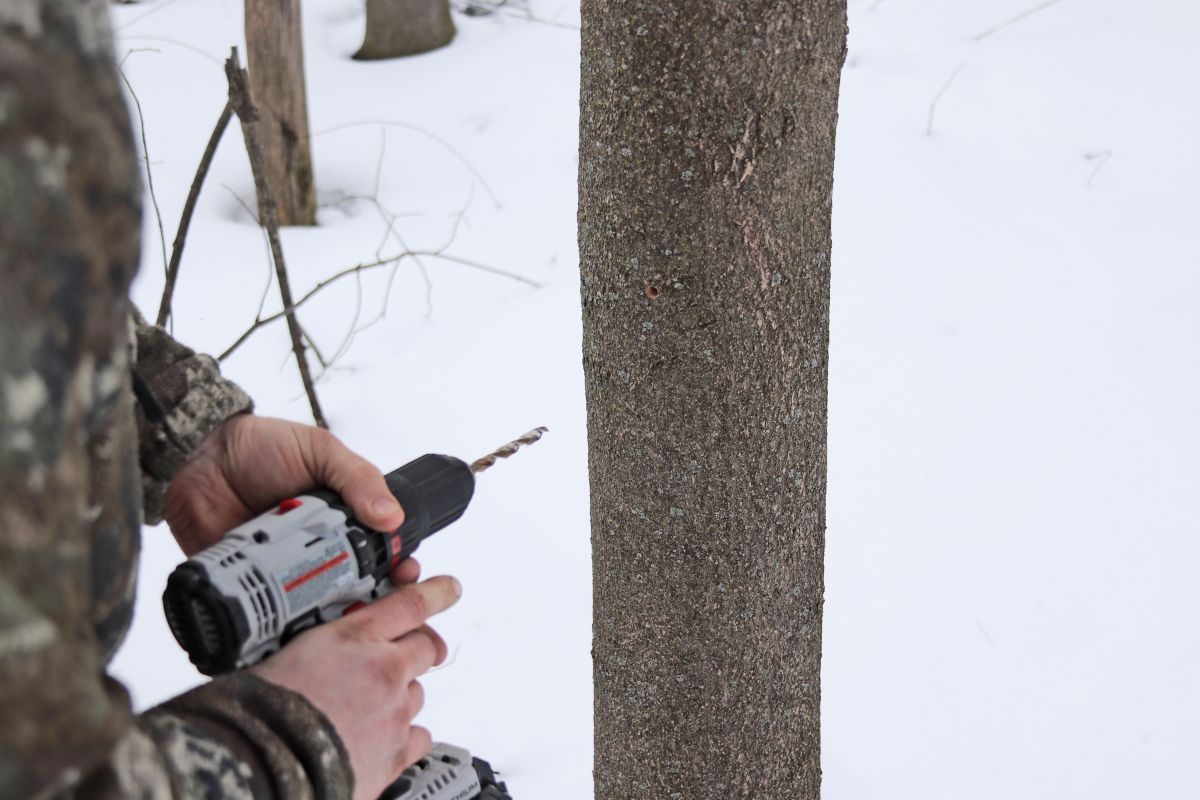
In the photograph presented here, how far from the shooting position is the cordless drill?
96 cm

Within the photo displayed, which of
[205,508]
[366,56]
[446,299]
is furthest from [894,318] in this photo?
[366,56]

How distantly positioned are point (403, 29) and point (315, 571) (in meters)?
4.37

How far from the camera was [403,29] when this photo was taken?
16.2 feet

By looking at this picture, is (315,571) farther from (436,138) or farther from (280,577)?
(436,138)

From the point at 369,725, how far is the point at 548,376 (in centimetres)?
220

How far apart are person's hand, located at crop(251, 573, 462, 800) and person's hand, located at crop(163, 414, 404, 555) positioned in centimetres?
22

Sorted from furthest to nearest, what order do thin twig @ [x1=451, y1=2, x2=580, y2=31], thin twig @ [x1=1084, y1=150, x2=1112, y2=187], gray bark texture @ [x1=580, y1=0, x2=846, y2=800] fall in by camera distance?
thin twig @ [x1=451, y1=2, x2=580, y2=31] < thin twig @ [x1=1084, y1=150, x2=1112, y2=187] < gray bark texture @ [x1=580, y1=0, x2=846, y2=800]

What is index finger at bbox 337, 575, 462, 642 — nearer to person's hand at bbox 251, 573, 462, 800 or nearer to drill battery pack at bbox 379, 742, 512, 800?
person's hand at bbox 251, 573, 462, 800

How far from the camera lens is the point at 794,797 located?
149 centimetres

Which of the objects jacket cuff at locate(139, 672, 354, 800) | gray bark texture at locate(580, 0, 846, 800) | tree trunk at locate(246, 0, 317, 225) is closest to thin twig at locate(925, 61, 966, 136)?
tree trunk at locate(246, 0, 317, 225)

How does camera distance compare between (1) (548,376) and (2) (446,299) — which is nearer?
(1) (548,376)

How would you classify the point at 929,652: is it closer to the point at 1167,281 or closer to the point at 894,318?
the point at 894,318

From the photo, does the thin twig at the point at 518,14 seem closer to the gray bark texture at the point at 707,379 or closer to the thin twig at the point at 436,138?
the thin twig at the point at 436,138

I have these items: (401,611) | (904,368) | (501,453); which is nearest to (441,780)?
(401,611)
